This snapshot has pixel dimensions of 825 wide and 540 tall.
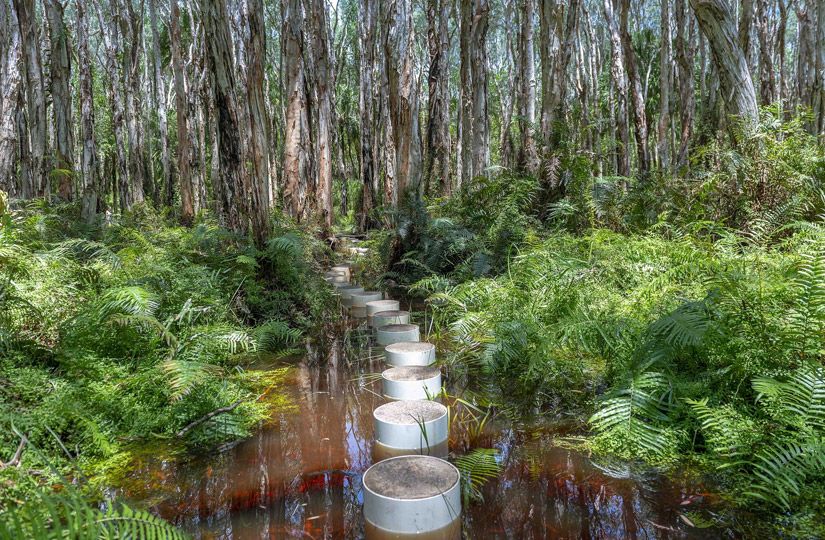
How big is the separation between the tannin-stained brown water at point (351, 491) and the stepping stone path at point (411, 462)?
13cm

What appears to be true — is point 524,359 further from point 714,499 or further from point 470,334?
point 714,499

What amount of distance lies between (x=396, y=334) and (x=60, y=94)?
10.9 metres

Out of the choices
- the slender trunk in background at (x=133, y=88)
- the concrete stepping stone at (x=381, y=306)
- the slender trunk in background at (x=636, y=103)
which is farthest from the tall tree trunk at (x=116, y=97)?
the slender trunk in background at (x=636, y=103)

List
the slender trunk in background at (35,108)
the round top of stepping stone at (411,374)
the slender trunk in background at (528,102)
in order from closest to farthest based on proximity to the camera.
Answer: the round top of stepping stone at (411,374)
the slender trunk in background at (528,102)
the slender trunk in background at (35,108)

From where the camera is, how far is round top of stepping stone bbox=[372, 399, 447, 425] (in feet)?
10.4

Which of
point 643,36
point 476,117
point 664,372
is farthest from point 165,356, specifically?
point 643,36

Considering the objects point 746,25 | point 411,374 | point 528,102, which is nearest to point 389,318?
point 411,374

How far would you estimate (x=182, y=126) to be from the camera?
14555 mm

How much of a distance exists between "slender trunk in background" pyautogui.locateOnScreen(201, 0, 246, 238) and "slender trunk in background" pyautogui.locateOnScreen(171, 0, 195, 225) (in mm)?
8434

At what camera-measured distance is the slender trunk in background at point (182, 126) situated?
13.9 metres

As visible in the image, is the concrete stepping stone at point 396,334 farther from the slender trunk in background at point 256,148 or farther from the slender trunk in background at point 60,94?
the slender trunk in background at point 60,94

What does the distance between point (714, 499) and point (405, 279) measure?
6649 millimetres

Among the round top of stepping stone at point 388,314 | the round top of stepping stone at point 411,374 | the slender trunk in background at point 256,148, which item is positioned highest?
the slender trunk in background at point 256,148

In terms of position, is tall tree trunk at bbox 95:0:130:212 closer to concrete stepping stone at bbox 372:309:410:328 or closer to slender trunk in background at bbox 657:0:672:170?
concrete stepping stone at bbox 372:309:410:328
